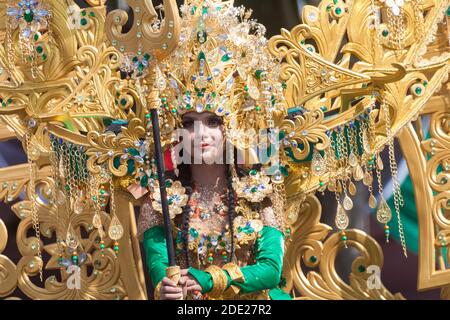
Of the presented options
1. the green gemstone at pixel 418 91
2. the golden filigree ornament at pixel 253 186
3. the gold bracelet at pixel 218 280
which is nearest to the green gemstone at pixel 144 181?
the golden filigree ornament at pixel 253 186

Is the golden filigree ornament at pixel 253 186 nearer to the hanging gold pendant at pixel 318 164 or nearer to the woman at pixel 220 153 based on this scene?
the woman at pixel 220 153

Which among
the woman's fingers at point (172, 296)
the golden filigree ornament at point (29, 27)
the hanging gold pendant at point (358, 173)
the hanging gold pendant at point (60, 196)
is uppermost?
the golden filigree ornament at point (29, 27)

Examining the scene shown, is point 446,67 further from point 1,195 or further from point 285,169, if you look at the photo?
point 1,195

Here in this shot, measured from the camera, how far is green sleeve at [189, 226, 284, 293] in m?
3.53

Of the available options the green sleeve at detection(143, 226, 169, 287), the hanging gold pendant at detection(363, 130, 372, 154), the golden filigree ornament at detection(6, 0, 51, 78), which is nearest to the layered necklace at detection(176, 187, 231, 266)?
the green sleeve at detection(143, 226, 169, 287)

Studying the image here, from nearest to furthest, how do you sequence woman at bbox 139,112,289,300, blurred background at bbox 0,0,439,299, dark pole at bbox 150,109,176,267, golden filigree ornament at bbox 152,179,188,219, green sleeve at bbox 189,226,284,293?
dark pole at bbox 150,109,176,267 → green sleeve at bbox 189,226,284,293 → woman at bbox 139,112,289,300 → golden filigree ornament at bbox 152,179,188,219 → blurred background at bbox 0,0,439,299

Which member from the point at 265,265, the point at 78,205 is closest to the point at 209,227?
the point at 265,265

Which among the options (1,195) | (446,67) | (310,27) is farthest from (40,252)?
(446,67)

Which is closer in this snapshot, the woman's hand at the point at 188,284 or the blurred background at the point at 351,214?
the woman's hand at the point at 188,284

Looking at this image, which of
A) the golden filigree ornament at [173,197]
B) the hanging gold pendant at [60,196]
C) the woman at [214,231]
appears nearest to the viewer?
the woman at [214,231]

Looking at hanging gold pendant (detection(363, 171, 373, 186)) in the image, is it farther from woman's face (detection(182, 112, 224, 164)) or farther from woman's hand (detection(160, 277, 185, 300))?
woman's hand (detection(160, 277, 185, 300))

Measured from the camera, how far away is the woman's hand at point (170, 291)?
3.43 metres

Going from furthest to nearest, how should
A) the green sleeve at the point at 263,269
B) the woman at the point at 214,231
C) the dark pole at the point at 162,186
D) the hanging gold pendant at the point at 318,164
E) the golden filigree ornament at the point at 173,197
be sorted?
the hanging gold pendant at the point at 318,164, the golden filigree ornament at the point at 173,197, the woman at the point at 214,231, the green sleeve at the point at 263,269, the dark pole at the point at 162,186

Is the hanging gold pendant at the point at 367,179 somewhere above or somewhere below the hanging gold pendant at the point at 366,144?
below
